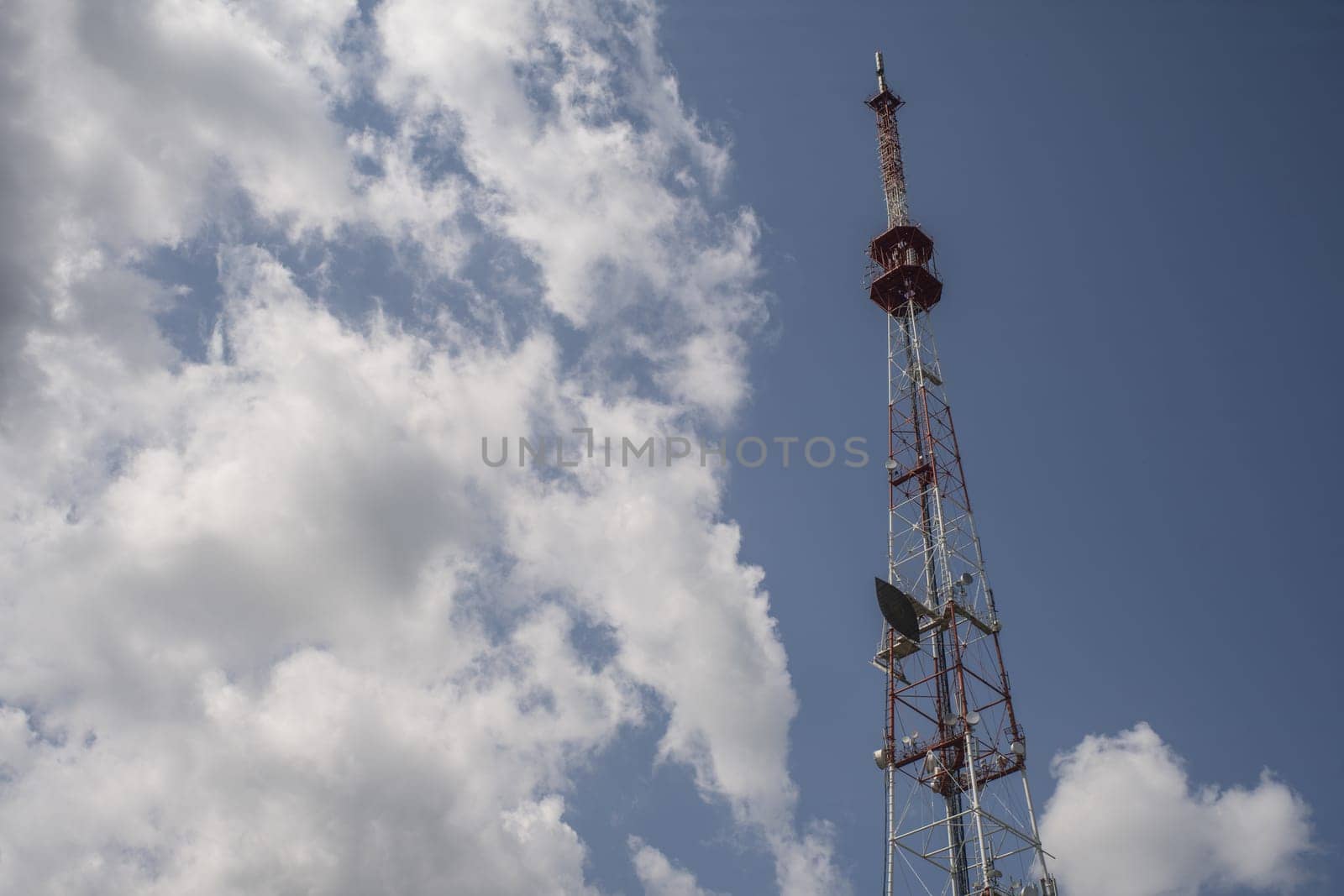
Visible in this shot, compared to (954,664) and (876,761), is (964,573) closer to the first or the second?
(954,664)

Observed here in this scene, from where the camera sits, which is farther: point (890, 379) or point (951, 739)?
point (890, 379)

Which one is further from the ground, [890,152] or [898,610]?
[890,152]

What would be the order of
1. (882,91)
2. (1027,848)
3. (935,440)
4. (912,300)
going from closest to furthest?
(1027,848) < (935,440) < (912,300) < (882,91)

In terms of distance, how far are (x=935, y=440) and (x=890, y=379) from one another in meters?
6.57

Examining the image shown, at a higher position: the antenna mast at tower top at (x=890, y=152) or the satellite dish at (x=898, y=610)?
the antenna mast at tower top at (x=890, y=152)

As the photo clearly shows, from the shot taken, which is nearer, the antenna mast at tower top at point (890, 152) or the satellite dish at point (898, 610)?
the satellite dish at point (898, 610)

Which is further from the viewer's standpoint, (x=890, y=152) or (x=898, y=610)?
(x=890, y=152)

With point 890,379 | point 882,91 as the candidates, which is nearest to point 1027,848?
point 890,379

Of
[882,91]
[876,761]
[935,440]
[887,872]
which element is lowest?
[887,872]

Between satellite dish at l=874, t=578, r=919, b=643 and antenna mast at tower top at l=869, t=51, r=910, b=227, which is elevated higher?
antenna mast at tower top at l=869, t=51, r=910, b=227

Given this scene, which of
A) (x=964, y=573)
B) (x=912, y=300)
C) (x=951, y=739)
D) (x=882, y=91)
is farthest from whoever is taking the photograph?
(x=882, y=91)

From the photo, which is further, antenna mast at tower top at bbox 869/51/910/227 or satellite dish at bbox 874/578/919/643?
antenna mast at tower top at bbox 869/51/910/227

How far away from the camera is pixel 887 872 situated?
65000 mm

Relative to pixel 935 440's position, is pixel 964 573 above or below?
below
